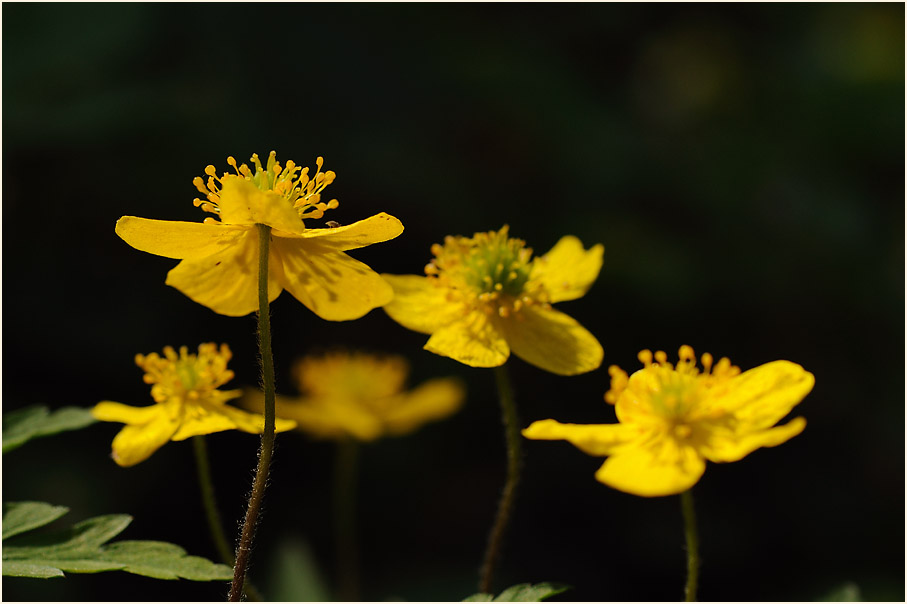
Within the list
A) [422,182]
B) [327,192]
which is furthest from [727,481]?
[327,192]

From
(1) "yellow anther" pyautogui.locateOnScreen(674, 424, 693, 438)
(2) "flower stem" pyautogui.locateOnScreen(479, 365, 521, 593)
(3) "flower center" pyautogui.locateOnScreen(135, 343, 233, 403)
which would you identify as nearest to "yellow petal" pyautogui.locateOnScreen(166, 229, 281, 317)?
(3) "flower center" pyautogui.locateOnScreen(135, 343, 233, 403)

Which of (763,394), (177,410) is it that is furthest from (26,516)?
(763,394)

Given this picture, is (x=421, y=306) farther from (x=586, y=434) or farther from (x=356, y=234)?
(x=586, y=434)

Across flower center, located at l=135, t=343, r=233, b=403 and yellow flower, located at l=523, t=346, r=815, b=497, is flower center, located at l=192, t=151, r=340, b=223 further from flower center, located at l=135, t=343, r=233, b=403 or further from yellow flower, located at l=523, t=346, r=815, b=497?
yellow flower, located at l=523, t=346, r=815, b=497

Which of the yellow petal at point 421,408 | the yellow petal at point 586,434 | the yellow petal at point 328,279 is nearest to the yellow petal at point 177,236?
the yellow petal at point 328,279

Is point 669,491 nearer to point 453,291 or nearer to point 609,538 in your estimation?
point 453,291
